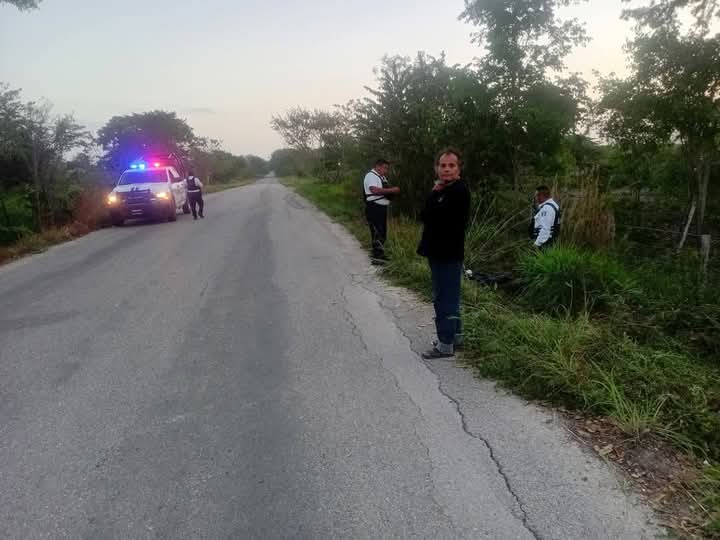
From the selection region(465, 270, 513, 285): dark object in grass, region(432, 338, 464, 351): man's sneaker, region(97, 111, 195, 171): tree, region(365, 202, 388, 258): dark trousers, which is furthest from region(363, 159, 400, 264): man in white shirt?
region(97, 111, 195, 171): tree

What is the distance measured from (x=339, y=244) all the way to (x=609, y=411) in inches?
312

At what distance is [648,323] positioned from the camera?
4.72 meters

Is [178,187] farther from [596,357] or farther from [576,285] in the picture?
[596,357]

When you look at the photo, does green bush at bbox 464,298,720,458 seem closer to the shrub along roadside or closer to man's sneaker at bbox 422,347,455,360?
the shrub along roadside

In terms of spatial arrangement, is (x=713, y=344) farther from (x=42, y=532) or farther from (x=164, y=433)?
(x=42, y=532)

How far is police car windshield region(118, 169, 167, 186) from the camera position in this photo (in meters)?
16.4

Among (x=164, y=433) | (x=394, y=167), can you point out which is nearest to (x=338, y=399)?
(x=164, y=433)

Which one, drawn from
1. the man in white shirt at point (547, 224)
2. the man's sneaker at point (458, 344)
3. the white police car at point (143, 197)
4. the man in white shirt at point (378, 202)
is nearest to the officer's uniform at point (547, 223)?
the man in white shirt at point (547, 224)

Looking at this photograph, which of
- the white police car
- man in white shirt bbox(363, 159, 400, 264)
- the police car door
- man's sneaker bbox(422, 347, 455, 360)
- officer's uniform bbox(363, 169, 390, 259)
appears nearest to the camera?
man's sneaker bbox(422, 347, 455, 360)

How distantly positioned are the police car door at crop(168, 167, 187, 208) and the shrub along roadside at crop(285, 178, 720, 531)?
12978 millimetres

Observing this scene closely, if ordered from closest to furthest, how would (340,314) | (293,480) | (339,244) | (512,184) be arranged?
(293,480)
(340,314)
(339,244)
(512,184)

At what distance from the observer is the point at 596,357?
392 centimetres

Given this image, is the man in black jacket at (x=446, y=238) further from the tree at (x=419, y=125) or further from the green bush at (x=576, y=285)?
the tree at (x=419, y=125)

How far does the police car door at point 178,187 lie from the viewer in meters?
16.9
